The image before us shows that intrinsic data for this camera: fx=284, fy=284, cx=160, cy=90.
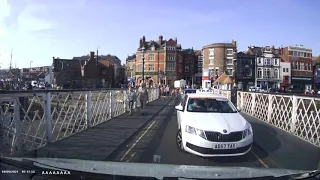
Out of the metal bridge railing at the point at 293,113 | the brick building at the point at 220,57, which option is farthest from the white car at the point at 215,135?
the brick building at the point at 220,57

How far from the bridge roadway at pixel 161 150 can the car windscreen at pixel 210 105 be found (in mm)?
1229

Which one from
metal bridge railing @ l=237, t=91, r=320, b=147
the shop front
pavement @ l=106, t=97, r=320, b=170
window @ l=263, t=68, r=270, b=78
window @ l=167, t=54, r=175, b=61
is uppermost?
window @ l=167, t=54, r=175, b=61

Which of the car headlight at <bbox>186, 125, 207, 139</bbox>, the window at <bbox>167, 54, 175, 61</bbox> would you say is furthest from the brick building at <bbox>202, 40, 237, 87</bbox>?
the car headlight at <bbox>186, 125, 207, 139</bbox>

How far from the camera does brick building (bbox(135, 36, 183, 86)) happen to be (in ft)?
276

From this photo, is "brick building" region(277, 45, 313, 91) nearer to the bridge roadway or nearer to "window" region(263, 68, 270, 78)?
"window" region(263, 68, 270, 78)

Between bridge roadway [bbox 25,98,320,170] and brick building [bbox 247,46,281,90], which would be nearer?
bridge roadway [bbox 25,98,320,170]

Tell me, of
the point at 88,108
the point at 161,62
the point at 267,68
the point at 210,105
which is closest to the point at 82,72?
the point at 161,62

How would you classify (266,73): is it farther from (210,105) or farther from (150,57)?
(210,105)

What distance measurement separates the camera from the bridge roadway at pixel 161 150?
6.27 m

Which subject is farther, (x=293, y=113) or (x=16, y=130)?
(x=293, y=113)

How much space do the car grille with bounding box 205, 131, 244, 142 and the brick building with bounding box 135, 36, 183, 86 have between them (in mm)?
76464

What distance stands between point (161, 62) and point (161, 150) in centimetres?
7779

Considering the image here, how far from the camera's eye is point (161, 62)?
84.6 meters

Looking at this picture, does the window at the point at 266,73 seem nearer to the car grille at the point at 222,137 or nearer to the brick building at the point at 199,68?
the brick building at the point at 199,68
